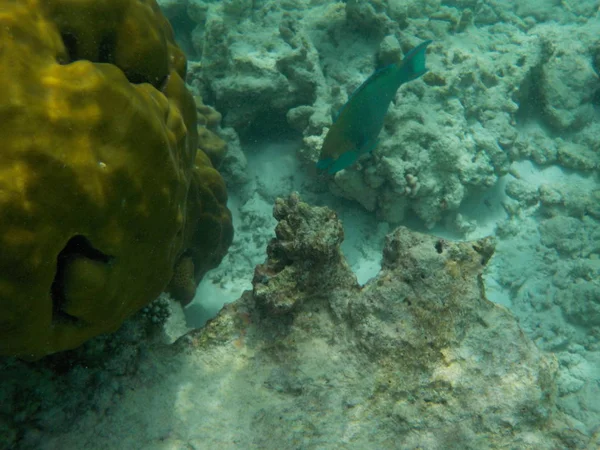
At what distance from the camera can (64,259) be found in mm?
1804

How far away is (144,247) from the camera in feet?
6.75

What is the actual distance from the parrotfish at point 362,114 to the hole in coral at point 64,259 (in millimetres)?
2213

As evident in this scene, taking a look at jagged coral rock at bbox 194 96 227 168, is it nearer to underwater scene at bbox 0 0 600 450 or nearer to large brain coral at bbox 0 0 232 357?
underwater scene at bbox 0 0 600 450

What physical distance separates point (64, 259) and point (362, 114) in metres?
2.65

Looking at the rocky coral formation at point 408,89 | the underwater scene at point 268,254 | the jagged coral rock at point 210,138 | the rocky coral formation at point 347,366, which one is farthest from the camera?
the rocky coral formation at point 408,89

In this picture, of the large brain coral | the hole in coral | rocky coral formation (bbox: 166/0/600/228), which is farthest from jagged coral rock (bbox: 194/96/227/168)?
the hole in coral

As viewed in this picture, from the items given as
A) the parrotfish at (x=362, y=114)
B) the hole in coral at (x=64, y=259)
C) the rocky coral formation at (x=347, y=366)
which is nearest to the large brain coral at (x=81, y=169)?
the hole in coral at (x=64, y=259)

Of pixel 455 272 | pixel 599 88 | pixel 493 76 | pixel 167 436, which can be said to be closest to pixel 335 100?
pixel 493 76

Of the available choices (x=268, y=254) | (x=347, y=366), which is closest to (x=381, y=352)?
(x=347, y=366)

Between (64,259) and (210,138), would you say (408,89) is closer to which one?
(210,138)

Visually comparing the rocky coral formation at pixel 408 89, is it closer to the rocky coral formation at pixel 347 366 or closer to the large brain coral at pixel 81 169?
the rocky coral formation at pixel 347 366

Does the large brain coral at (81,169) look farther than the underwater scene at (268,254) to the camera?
No

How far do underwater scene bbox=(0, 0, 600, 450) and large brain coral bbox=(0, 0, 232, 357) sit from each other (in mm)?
10

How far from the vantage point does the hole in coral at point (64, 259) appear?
1806 millimetres
